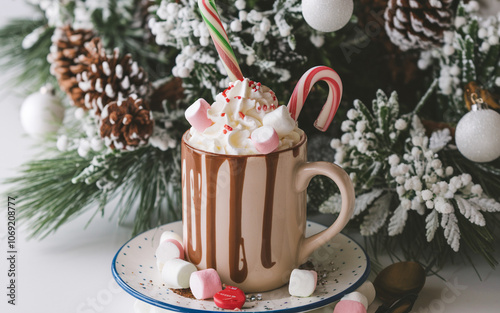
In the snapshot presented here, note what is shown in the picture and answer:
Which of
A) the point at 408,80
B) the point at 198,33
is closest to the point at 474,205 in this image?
the point at 408,80

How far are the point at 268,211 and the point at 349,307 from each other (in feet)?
0.42

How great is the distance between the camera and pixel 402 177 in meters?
0.73

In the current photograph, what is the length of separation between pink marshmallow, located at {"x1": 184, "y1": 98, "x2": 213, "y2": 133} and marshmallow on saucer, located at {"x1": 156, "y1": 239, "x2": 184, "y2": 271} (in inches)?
5.8

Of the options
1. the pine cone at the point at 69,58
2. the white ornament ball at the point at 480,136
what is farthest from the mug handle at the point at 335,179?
the pine cone at the point at 69,58

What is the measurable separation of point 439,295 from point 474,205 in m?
0.12

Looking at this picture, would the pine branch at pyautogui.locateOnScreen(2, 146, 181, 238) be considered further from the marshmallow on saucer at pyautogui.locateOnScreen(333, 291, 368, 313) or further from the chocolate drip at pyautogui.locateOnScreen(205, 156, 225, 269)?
the marshmallow on saucer at pyautogui.locateOnScreen(333, 291, 368, 313)

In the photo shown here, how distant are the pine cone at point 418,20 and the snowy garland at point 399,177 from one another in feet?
0.42

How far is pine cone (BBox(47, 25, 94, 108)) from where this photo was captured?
913 mm

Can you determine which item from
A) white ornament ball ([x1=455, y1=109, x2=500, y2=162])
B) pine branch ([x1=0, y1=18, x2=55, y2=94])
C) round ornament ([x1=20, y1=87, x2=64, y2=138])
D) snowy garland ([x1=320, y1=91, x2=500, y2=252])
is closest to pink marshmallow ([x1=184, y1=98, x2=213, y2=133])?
snowy garland ([x1=320, y1=91, x2=500, y2=252])

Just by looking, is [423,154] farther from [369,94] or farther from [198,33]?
[198,33]

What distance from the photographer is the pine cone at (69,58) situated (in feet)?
2.99

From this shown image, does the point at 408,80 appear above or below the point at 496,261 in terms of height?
above

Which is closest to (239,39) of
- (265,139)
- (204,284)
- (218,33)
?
(218,33)

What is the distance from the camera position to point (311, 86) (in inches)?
25.4
